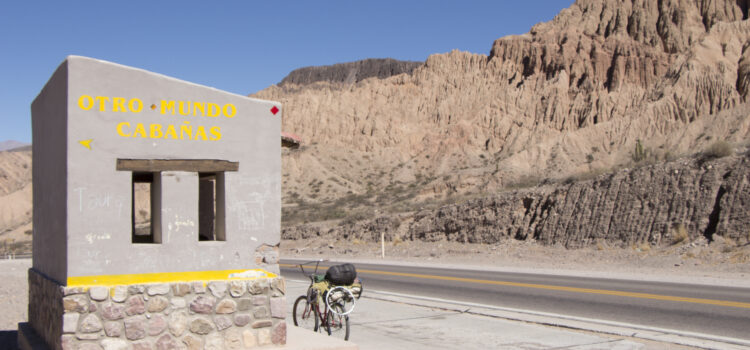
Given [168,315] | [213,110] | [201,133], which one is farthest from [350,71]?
[168,315]

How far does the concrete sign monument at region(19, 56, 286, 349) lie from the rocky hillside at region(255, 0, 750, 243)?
44566 millimetres

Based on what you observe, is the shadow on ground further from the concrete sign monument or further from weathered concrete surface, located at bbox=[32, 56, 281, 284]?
weathered concrete surface, located at bbox=[32, 56, 281, 284]

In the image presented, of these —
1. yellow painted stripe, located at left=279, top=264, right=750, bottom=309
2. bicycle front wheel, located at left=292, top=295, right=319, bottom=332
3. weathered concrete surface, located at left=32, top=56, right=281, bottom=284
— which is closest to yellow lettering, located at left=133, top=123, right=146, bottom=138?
weathered concrete surface, located at left=32, top=56, right=281, bottom=284

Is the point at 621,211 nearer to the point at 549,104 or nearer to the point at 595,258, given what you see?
the point at 595,258

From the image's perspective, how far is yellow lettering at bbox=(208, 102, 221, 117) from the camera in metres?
8.06

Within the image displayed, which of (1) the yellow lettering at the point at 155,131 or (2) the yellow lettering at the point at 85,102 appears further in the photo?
(1) the yellow lettering at the point at 155,131

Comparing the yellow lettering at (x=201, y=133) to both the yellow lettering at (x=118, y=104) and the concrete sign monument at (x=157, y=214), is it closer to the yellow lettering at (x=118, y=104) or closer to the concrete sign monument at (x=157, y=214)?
the concrete sign monument at (x=157, y=214)

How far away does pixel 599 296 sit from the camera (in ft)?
45.6

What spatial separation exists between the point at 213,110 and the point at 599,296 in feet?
31.0

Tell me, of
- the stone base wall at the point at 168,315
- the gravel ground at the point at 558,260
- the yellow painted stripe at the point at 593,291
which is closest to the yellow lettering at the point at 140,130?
the stone base wall at the point at 168,315

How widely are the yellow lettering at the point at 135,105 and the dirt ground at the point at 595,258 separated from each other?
1403 centimetres

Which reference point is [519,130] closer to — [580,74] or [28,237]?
[580,74]

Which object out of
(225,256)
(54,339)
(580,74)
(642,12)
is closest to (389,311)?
(225,256)

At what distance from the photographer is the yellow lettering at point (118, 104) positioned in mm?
7527
